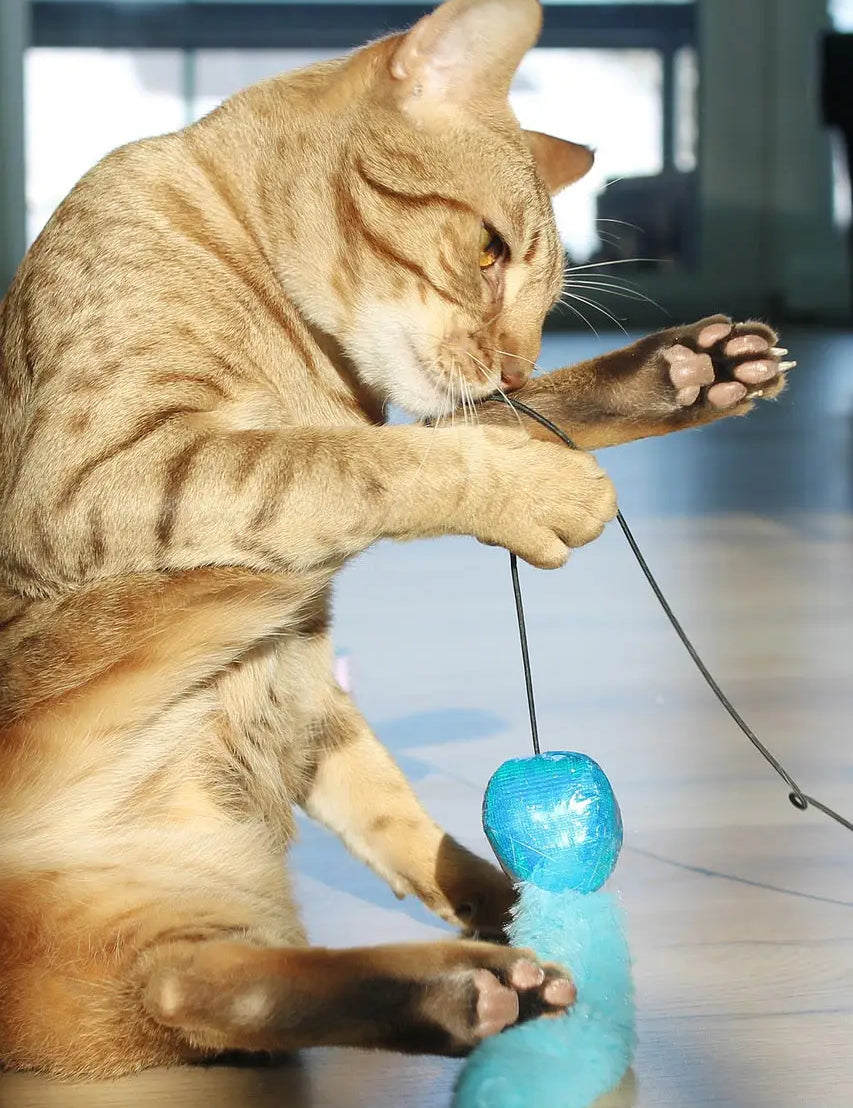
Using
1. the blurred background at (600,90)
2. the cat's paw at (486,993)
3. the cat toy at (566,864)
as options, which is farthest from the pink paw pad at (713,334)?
the blurred background at (600,90)

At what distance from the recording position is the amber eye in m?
1.79

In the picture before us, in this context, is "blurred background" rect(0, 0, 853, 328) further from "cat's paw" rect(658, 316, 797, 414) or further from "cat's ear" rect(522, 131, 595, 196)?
"cat's paw" rect(658, 316, 797, 414)

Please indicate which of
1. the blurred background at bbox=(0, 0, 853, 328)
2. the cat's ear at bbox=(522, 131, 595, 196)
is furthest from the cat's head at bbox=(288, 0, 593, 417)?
the blurred background at bbox=(0, 0, 853, 328)

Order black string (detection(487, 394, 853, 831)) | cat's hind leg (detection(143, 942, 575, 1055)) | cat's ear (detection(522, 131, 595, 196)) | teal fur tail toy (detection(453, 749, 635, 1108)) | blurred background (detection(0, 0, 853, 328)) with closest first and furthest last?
cat's hind leg (detection(143, 942, 575, 1055)) → teal fur tail toy (detection(453, 749, 635, 1108)) → black string (detection(487, 394, 853, 831)) → cat's ear (detection(522, 131, 595, 196)) → blurred background (detection(0, 0, 853, 328))

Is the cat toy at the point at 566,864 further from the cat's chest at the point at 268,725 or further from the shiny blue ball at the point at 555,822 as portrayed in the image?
the cat's chest at the point at 268,725

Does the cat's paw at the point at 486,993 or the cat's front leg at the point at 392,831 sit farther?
the cat's front leg at the point at 392,831

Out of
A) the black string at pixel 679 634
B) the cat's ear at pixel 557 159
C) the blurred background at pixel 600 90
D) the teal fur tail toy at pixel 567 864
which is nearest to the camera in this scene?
the teal fur tail toy at pixel 567 864

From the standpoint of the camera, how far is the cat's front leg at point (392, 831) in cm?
163

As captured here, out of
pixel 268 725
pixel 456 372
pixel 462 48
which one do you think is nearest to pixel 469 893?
pixel 268 725

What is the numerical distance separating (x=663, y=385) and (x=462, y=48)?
43 cm

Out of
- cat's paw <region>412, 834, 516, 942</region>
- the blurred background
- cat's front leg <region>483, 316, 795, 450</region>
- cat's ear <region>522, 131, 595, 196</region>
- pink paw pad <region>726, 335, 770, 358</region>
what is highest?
cat's ear <region>522, 131, 595, 196</region>

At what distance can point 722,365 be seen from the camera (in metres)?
1.74

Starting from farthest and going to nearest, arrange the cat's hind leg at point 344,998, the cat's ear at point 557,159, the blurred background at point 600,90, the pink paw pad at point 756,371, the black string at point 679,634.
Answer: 1. the blurred background at point 600,90
2. the cat's ear at point 557,159
3. the pink paw pad at point 756,371
4. the black string at point 679,634
5. the cat's hind leg at point 344,998

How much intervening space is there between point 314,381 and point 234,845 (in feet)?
1.65
